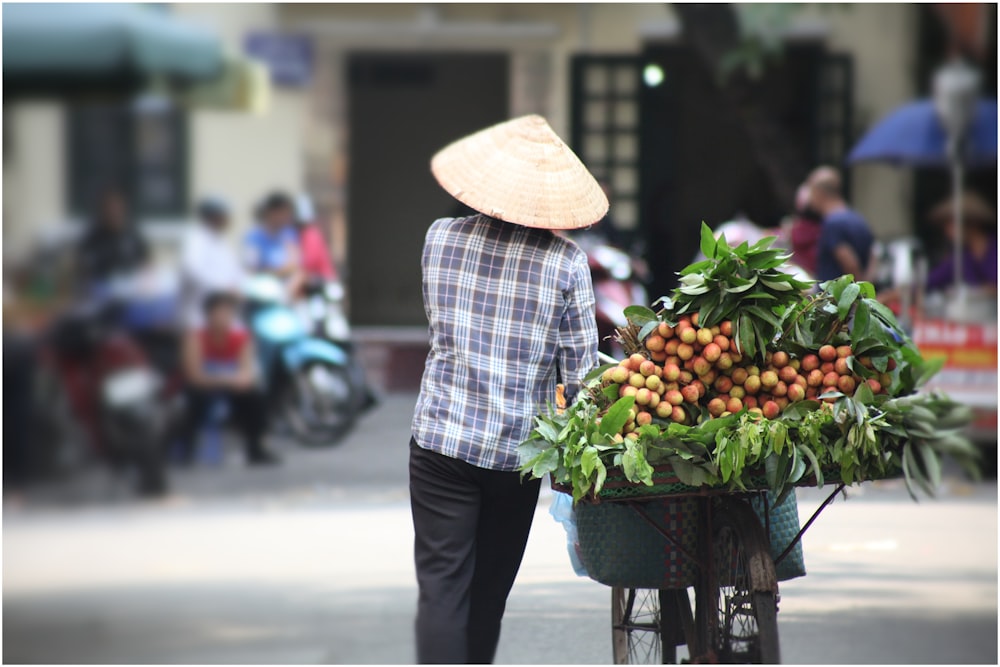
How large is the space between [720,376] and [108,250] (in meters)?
6.78

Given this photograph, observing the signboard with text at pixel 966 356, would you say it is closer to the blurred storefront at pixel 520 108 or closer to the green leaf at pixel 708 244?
the blurred storefront at pixel 520 108

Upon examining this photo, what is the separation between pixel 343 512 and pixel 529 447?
419cm

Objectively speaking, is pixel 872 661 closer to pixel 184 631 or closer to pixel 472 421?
pixel 472 421

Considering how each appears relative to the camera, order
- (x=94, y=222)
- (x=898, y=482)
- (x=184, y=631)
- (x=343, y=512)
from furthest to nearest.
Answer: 1. (x=94, y=222)
2. (x=898, y=482)
3. (x=343, y=512)
4. (x=184, y=631)

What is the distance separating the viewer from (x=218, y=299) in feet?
28.5

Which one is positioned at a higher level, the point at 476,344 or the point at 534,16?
the point at 534,16

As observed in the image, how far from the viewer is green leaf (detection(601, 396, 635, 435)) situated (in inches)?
125

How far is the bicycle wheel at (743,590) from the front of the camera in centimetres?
324

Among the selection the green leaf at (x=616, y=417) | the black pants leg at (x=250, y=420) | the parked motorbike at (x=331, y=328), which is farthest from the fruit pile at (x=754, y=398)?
the parked motorbike at (x=331, y=328)

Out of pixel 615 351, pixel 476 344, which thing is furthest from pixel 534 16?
pixel 476 344

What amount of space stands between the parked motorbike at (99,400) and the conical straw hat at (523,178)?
513 cm

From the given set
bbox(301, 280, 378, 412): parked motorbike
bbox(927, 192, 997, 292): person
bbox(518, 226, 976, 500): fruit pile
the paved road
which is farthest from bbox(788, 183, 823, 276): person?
bbox(518, 226, 976, 500): fruit pile

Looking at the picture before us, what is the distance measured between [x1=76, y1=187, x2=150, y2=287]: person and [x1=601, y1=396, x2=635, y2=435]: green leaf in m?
6.48

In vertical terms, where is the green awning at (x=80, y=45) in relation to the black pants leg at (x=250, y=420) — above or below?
above
